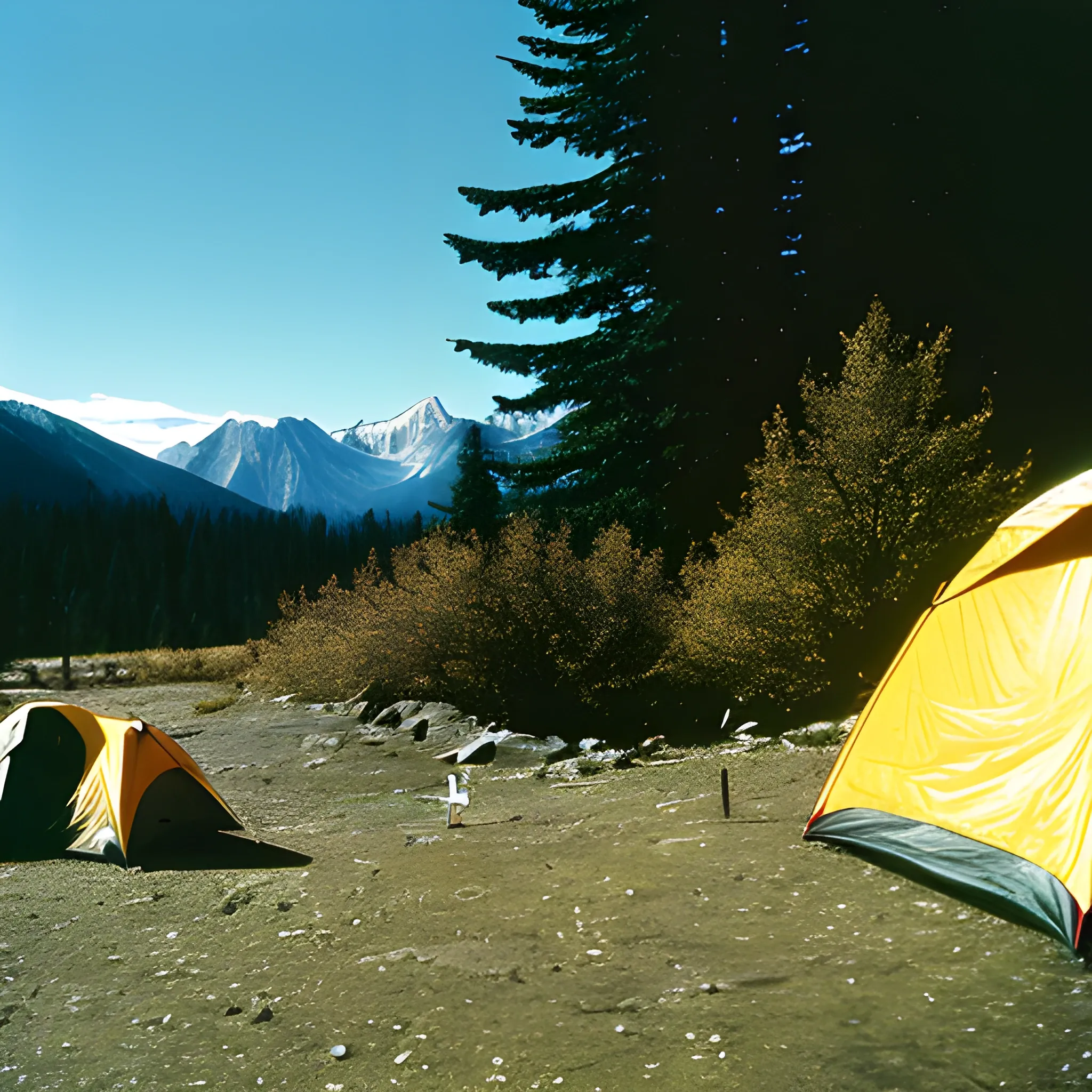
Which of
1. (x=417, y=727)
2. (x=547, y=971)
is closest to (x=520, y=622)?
(x=417, y=727)

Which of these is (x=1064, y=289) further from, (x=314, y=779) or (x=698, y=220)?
(x=314, y=779)

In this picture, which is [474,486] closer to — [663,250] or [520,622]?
[663,250]

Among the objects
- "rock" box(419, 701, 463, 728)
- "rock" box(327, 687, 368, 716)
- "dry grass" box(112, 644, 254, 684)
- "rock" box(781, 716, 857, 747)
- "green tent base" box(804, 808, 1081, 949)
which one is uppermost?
"green tent base" box(804, 808, 1081, 949)

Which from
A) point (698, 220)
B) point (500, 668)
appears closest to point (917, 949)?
point (500, 668)

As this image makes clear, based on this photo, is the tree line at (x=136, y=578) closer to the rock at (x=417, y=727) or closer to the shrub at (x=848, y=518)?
the rock at (x=417, y=727)

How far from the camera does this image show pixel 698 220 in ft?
76.7

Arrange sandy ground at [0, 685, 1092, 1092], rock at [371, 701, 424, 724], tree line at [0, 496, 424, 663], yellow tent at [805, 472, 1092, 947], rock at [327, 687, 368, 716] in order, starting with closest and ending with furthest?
1. sandy ground at [0, 685, 1092, 1092]
2. yellow tent at [805, 472, 1092, 947]
3. rock at [371, 701, 424, 724]
4. rock at [327, 687, 368, 716]
5. tree line at [0, 496, 424, 663]

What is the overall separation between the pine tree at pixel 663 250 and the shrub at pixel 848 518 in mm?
6993

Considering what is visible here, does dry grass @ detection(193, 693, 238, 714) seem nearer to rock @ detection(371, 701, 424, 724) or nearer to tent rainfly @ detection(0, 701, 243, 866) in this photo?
rock @ detection(371, 701, 424, 724)

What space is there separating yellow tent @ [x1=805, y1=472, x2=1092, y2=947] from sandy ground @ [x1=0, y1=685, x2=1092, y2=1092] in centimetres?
31

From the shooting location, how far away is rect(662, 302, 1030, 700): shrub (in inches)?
559

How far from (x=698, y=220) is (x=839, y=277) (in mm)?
4518

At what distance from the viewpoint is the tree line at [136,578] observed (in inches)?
2643

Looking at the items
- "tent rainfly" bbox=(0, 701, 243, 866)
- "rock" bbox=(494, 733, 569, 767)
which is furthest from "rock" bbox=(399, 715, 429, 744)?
"tent rainfly" bbox=(0, 701, 243, 866)
